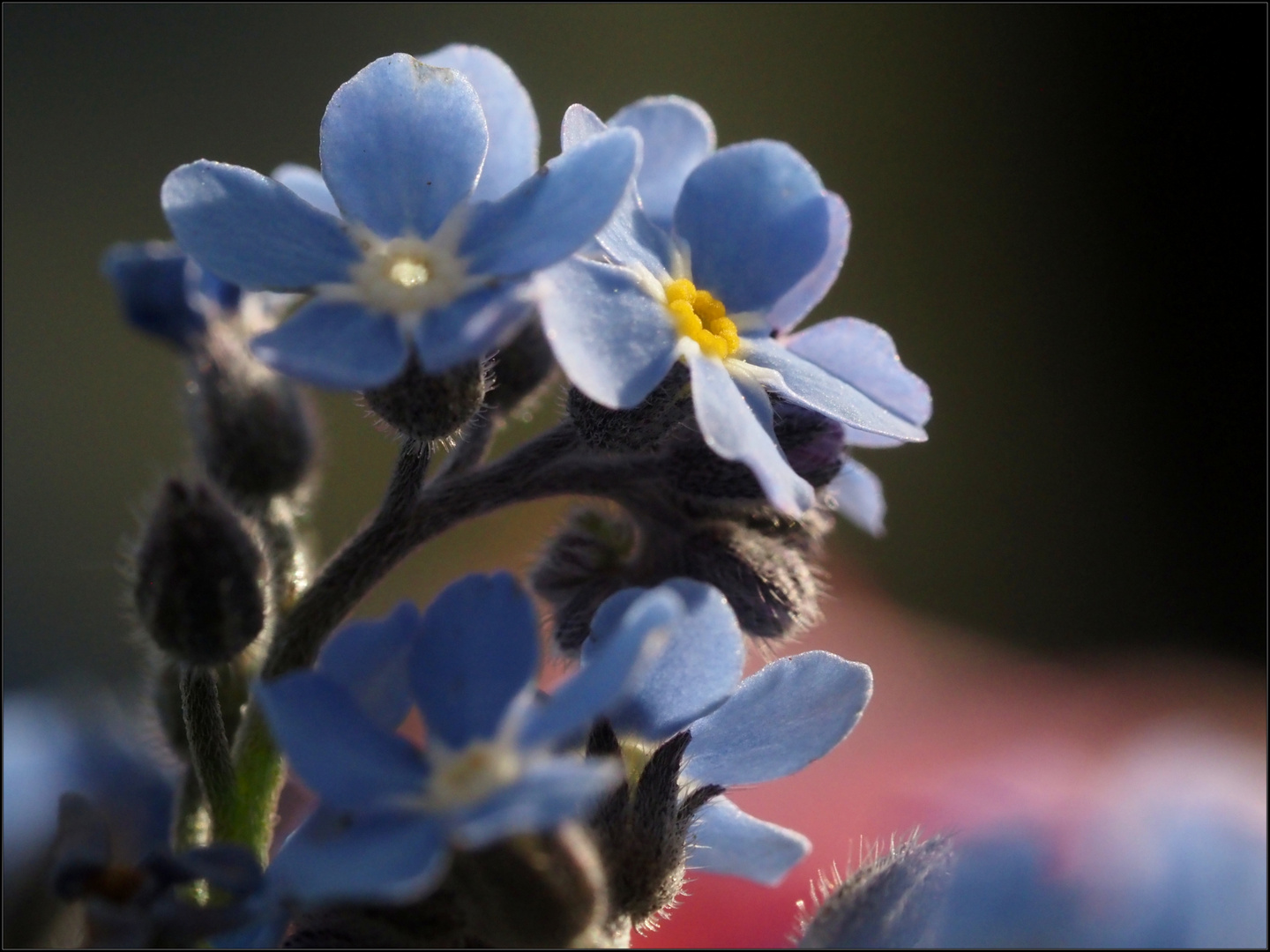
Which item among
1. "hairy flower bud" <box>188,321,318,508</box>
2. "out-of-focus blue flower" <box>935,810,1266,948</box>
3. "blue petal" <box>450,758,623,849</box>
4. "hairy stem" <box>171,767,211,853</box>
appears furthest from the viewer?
"hairy flower bud" <box>188,321,318,508</box>

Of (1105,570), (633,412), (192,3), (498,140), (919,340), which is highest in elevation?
(192,3)

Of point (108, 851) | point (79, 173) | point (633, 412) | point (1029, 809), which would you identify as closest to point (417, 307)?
point (633, 412)

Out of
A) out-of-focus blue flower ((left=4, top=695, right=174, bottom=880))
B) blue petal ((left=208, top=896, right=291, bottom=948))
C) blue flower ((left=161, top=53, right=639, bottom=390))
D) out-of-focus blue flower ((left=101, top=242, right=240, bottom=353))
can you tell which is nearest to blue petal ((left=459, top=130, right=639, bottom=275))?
blue flower ((left=161, top=53, right=639, bottom=390))

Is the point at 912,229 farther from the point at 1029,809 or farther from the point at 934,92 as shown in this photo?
the point at 1029,809

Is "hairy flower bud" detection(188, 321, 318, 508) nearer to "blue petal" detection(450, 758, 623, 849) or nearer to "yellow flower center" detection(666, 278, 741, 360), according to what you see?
"yellow flower center" detection(666, 278, 741, 360)

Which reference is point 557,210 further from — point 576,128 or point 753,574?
point 753,574

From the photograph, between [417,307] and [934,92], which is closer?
[417,307]

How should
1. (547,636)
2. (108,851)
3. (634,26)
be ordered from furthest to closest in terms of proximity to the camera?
Answer: (634,26) < (547,636) < (108,851)

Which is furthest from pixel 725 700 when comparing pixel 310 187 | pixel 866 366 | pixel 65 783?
pixel 65 783
